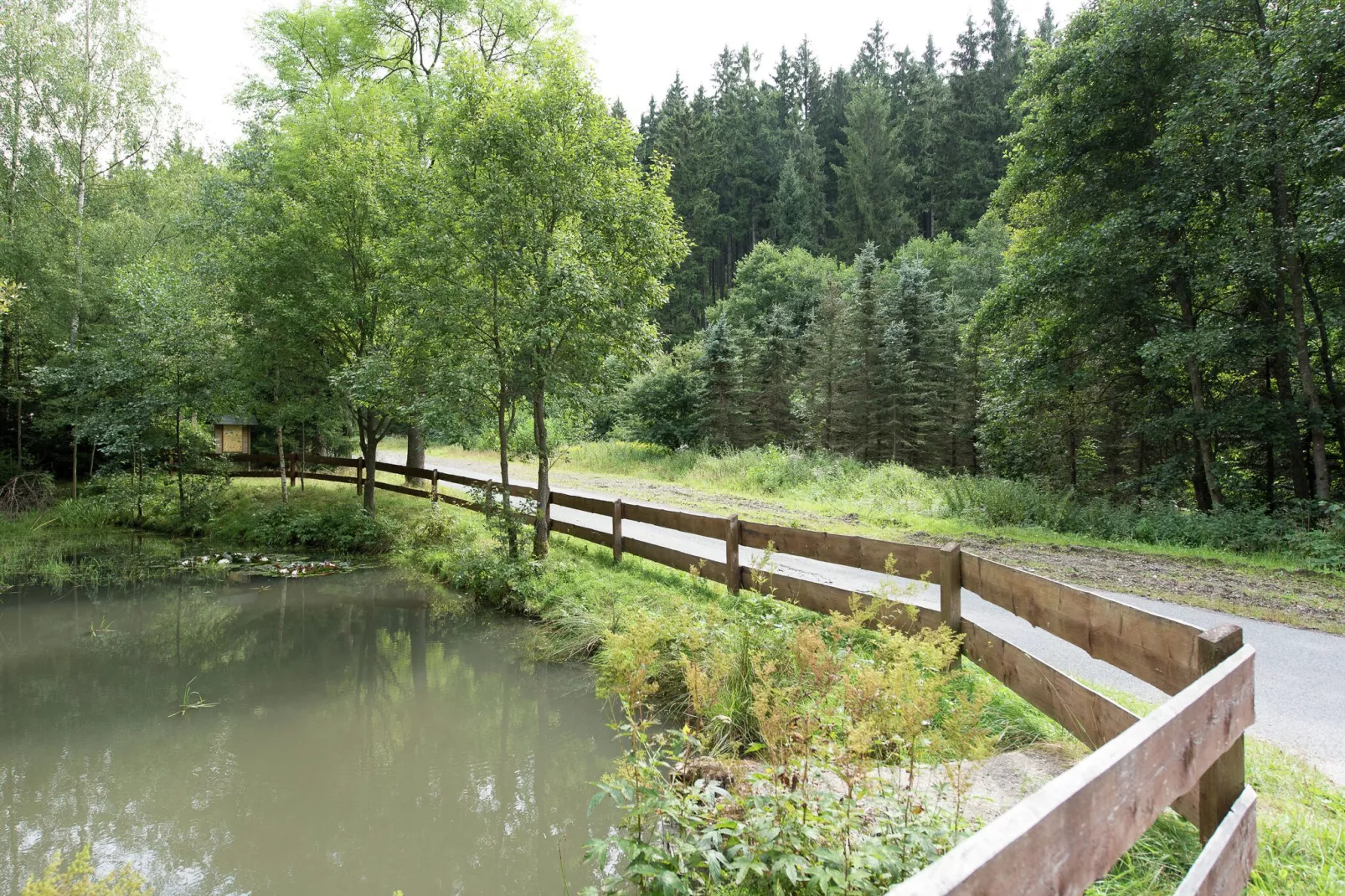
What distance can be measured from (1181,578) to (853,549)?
16.4ft

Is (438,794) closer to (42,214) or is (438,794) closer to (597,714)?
(597,714)

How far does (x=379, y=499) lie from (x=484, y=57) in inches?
444

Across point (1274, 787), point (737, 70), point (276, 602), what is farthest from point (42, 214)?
point (737, 70)

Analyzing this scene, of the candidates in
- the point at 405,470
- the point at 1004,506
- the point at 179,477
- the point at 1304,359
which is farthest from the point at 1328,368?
the point at 179,477

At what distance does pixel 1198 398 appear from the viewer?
1234cm

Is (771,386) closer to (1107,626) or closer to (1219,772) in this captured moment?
(1107,626)

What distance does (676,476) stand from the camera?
69.4 feet

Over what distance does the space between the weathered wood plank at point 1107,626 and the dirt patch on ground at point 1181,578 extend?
4.15 meters

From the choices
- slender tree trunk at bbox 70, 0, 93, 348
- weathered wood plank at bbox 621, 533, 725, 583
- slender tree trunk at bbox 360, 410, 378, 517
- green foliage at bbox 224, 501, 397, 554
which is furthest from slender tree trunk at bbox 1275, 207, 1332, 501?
slender tree trunk at bbox 70, 0, 93, 348

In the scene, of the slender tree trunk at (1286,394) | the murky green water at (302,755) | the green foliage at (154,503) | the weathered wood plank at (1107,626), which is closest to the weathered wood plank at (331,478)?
the green foliage at (154,503)

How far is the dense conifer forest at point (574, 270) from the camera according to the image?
10047 mm

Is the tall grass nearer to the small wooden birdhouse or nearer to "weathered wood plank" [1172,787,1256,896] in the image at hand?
"weathered wood plank" [1172,787,1256,896]

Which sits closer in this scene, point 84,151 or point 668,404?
point 84,151

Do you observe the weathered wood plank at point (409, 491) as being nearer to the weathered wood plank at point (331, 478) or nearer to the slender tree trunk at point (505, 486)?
the weathered wood plank at point (331, 478)
